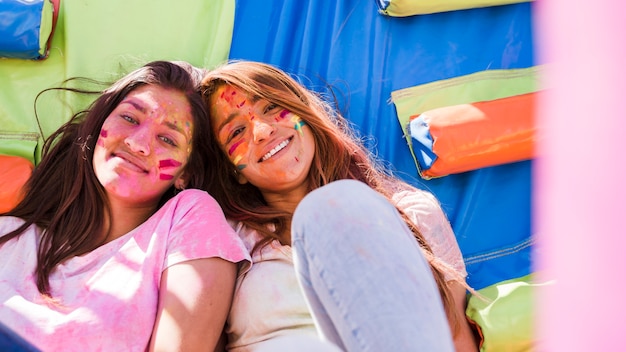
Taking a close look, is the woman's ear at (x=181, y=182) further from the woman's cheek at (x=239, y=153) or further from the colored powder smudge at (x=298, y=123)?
the colored powder smudge at (x=298, y=123)

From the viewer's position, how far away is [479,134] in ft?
7.22

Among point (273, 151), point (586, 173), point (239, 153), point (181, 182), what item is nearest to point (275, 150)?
point (273, 151)

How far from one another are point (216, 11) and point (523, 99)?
1.09m

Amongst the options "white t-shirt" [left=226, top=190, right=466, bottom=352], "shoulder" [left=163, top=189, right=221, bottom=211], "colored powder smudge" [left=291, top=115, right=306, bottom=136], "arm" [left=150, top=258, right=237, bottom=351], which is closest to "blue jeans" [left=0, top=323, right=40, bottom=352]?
"arm" [left=150, top=258, right=237, bottom=351]

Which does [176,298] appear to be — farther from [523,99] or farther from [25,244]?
[523,99]

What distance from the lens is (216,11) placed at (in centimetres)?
247

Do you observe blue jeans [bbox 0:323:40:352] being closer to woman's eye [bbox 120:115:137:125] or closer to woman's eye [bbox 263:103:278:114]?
woman's eye [bbox 120:115:137:125]

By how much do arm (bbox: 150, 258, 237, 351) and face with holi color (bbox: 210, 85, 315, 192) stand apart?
0.37 meters

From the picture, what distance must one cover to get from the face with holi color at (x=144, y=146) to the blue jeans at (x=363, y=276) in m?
0.82

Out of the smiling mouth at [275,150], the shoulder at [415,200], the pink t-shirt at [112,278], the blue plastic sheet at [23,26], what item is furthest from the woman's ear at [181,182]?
the blue plastic sheet at [23,26]

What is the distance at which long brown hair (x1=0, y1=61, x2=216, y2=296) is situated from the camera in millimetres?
1844

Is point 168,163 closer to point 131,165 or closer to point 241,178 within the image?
point 131,165

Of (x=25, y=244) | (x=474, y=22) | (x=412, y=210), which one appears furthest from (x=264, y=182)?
(x=474, y=22)

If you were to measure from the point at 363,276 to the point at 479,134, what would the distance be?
1.24 metres
